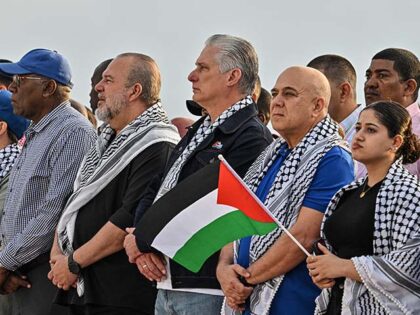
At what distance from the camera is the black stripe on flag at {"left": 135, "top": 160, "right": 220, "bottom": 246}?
253 inches

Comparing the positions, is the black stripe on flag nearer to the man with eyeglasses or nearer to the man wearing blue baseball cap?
the man with eyeglasses

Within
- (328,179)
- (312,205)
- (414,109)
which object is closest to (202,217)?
(312,205)

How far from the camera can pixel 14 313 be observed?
8500mm

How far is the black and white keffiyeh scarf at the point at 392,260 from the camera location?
566cm

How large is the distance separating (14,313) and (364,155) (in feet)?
11.5

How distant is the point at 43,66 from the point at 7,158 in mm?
953

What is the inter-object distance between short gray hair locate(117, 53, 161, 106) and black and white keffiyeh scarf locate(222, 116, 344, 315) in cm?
163

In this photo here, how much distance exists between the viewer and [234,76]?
719 cm

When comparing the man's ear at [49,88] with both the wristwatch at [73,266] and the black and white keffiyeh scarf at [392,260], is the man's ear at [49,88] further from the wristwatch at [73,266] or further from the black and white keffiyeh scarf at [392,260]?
the black and white keffiyeh scarf at [392,260]

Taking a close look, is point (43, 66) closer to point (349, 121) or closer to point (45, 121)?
point (45, 121)

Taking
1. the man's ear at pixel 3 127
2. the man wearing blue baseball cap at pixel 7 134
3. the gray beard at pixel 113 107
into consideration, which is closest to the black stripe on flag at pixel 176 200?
the gray beard at pixel 113 107

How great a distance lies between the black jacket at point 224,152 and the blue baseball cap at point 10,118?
9.24 feet

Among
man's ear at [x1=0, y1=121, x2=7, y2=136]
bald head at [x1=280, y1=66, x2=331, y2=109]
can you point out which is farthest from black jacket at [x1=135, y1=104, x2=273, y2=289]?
man's ear at [x1=0, y1=121, x2=7, y2=136]

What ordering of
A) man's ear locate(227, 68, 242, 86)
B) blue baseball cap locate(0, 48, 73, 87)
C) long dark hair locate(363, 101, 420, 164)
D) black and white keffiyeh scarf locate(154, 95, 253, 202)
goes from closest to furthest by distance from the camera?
long dark hair locate(363, 101, 420, 164), black and white keffiyeh scarf locate(154, 95, 253, 202), man's ear locate(227, 68, 242, 86), blue baseball cap locate(0, 48, 73, 87)
